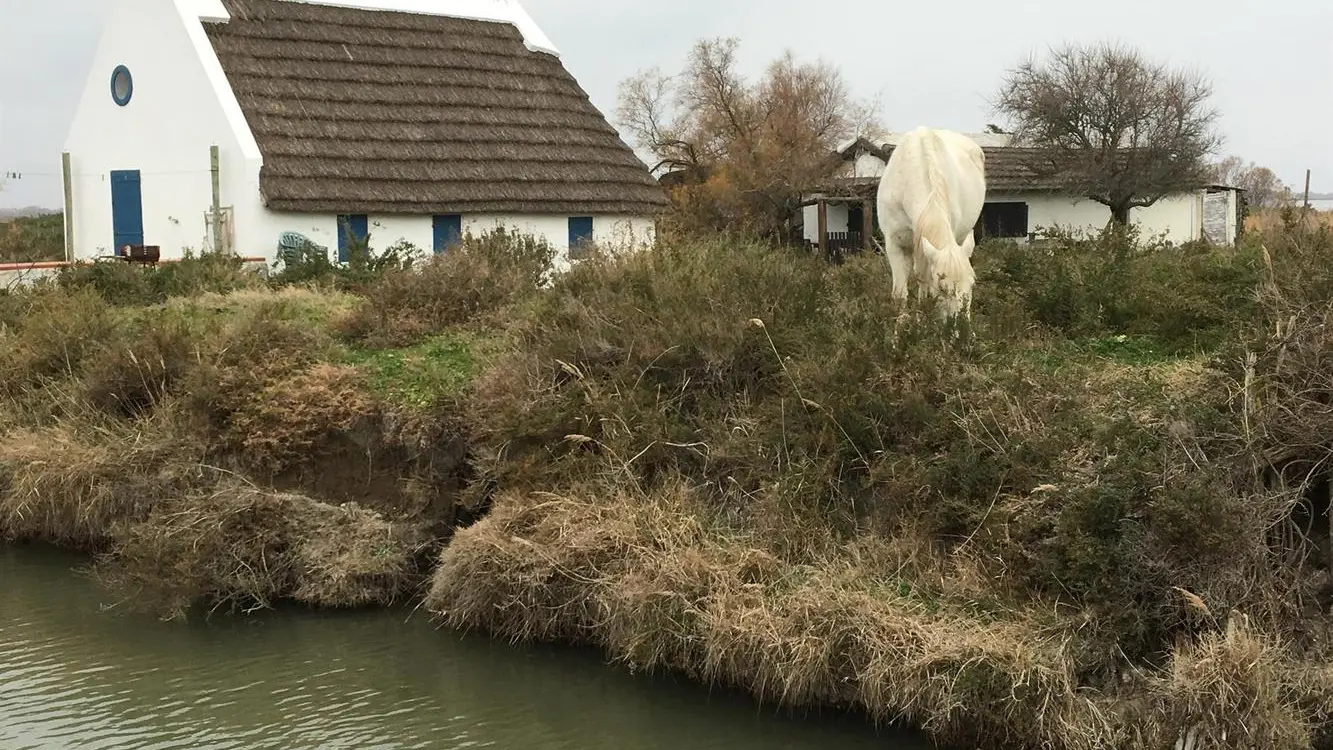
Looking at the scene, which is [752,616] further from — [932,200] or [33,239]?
[33,239]

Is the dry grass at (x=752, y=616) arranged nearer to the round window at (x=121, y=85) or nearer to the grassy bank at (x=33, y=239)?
the round window at (x=121, y=85)

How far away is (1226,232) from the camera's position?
33219 millimetres

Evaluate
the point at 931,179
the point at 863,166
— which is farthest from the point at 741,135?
the point at 931,179

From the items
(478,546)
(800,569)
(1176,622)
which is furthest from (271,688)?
(1176,622)

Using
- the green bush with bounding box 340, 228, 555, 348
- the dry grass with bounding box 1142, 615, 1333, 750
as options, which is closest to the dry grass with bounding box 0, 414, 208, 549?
the green bush with bounding box 340, 228, 555, 348

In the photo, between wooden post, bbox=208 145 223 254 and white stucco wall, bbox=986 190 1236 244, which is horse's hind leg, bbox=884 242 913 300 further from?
white stucco wall, bbox=986 190 1236 244

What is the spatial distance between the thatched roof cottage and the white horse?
34.3 ft

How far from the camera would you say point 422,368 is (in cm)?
1195

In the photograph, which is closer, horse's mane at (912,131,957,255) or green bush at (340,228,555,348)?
horse's mane at (912,131,957,255)

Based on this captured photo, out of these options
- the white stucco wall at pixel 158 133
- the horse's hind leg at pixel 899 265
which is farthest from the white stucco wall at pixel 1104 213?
the horse's hind leg at pixel 899 265

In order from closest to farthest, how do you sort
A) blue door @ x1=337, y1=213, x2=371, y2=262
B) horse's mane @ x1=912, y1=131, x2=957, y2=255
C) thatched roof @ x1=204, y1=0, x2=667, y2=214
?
horse's mane @ x1=912, y1=131, x2=957, y2=255 < blue door @ x1=337, y1=213, x2=371, y2=262 < thatched roof @ x1=204, y1=0, x2=667, y2=214

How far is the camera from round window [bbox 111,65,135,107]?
22969 mm

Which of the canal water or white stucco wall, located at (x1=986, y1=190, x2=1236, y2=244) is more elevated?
white stucco wall, located at (x1=986, y1=190, x2=1236, y2=244)

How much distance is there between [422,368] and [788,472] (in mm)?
4684
